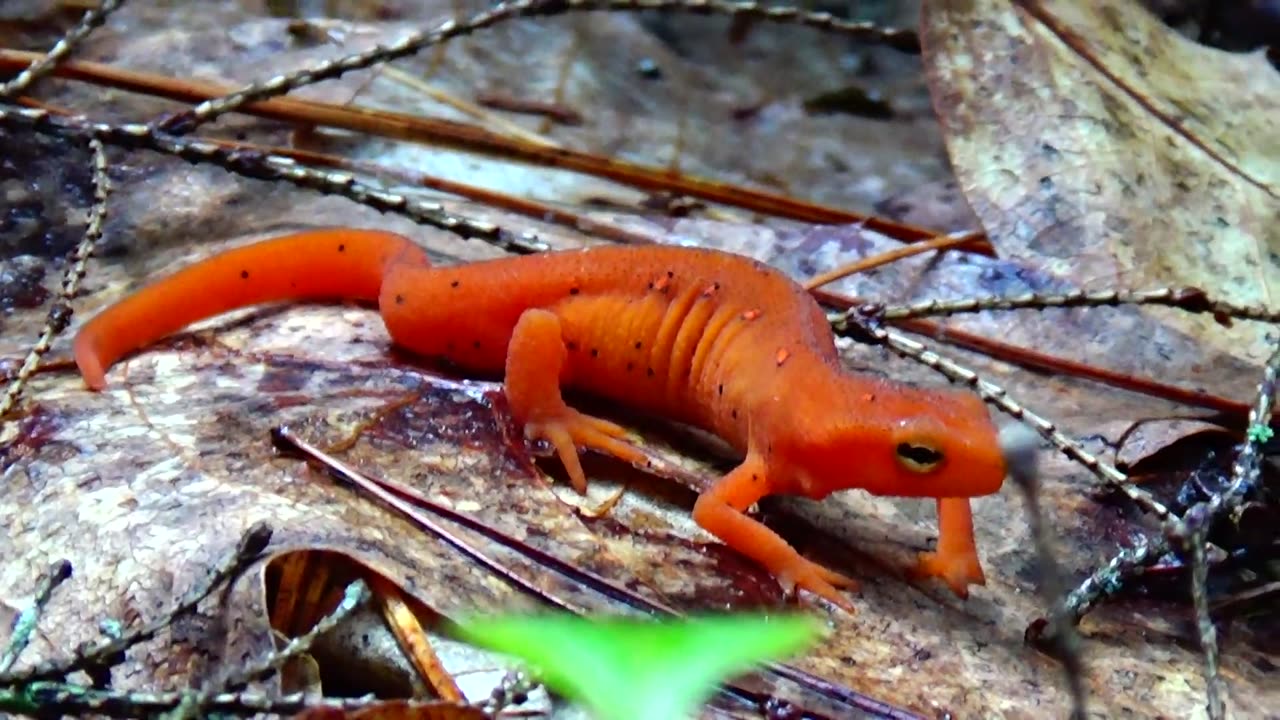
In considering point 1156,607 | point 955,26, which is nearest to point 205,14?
point 955,26

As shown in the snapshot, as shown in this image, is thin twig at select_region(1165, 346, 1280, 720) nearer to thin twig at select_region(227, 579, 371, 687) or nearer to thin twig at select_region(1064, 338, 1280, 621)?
thin twig at select_region(1064, 338, 1280, 621)

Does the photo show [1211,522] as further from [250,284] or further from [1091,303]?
[250,284]

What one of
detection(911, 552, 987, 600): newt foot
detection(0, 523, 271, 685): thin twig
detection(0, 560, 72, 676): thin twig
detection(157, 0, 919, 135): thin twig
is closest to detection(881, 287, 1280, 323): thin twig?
detection(911, 552, 987, 600): newt foot

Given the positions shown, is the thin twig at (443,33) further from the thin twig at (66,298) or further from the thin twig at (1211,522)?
the thin twig at (1211,522)

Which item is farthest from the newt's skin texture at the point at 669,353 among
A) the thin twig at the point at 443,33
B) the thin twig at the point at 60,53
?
the thin twig at the point at 60,53

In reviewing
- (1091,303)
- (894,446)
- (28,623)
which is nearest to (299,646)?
(28,623)

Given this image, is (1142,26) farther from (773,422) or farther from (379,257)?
(379,257)
